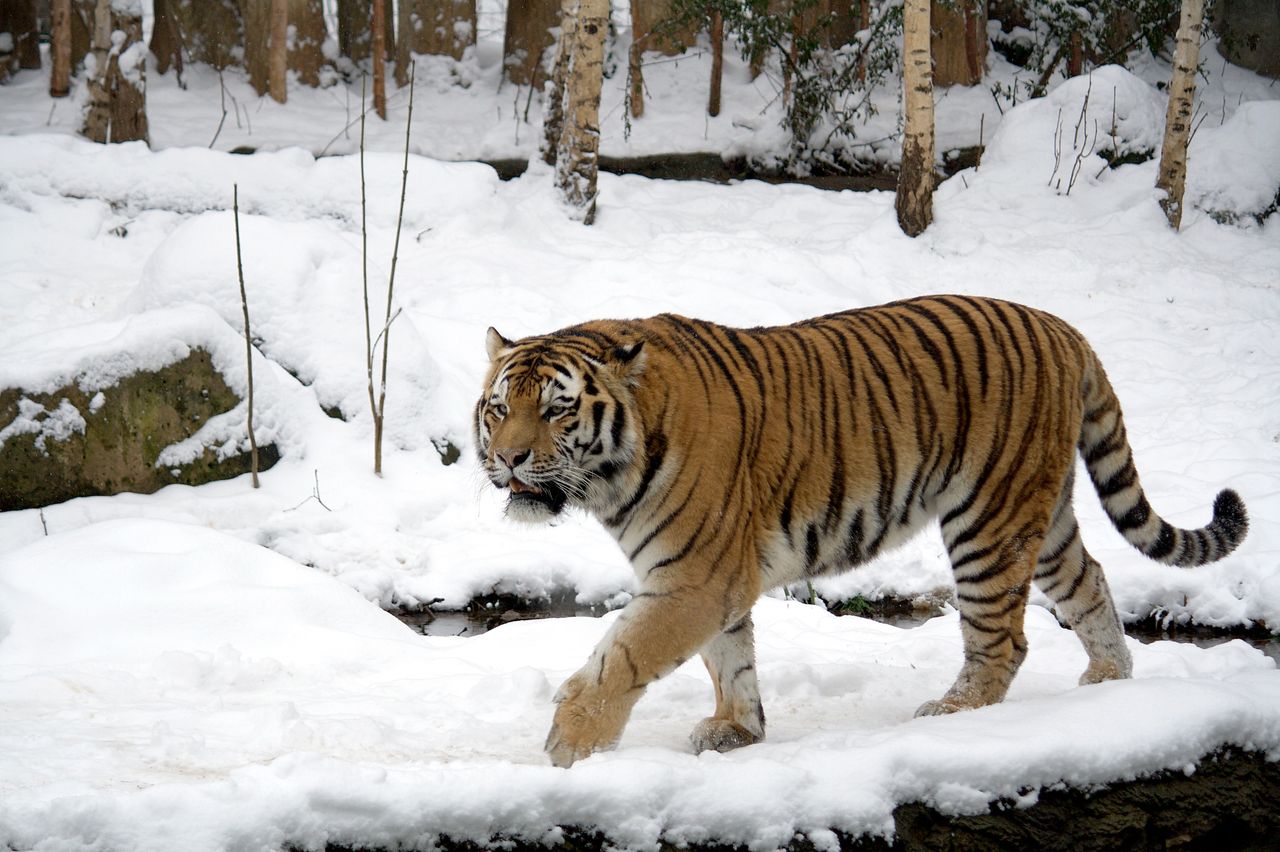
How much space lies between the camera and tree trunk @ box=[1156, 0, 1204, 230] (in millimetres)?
10695

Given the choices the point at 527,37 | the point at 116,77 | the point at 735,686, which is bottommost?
the point at 735,686

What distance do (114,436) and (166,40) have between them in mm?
10525

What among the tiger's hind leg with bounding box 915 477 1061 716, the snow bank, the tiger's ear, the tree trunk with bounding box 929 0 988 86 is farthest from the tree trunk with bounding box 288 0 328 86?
the tiger's hind leg with bounding box 915 477 1061 716

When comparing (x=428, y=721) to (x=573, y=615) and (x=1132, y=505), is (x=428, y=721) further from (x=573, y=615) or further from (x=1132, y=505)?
(x=1132, y=505)

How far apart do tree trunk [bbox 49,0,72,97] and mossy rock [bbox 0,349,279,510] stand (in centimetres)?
913

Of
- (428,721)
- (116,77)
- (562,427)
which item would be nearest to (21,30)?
(116,77)

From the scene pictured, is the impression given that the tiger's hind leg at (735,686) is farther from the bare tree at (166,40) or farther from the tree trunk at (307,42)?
the bare tree at (166,40)

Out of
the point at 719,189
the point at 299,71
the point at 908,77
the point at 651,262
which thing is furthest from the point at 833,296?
the point at 299,71

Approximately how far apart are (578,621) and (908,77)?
7.09 metres

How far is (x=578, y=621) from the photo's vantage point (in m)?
5.42

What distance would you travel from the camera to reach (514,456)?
3361mm

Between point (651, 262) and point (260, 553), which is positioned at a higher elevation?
point (651, 262)

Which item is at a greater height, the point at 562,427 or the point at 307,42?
the point at 307,42

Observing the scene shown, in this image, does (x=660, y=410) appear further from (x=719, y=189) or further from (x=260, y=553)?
(x=719, y=189)
